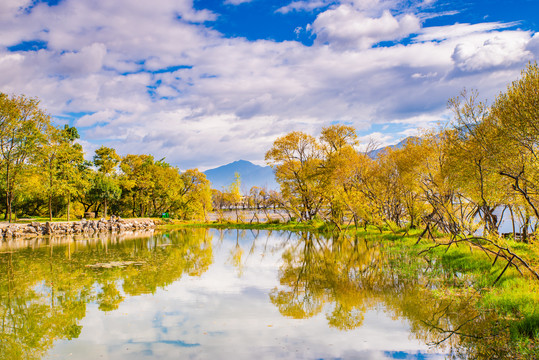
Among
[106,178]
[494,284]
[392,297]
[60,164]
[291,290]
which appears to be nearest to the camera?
[494,284]

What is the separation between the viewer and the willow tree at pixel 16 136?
1722 inches

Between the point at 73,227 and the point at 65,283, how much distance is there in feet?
115

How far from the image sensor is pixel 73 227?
49.5 meters

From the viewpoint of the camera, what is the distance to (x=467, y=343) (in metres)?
10.1

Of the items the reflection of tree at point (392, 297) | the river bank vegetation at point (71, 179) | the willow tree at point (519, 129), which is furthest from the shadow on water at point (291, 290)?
the river bank vegetation at point (71, 179)

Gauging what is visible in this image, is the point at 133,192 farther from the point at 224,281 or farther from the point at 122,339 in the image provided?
the point at 122,339

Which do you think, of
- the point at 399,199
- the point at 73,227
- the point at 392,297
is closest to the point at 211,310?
the point at 392,297

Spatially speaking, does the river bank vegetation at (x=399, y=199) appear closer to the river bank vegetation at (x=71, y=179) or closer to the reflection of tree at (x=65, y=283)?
the river bank vegetation at (x=71, y=179)

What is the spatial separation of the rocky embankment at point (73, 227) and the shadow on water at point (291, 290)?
50.0ft

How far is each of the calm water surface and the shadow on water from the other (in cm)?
6

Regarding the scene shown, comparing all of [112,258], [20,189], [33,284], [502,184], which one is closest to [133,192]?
[20,189]

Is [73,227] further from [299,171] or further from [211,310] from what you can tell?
[211,310]

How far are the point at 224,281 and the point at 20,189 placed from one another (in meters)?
39.9

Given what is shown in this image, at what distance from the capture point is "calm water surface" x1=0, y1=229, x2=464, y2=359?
10.2 metres
